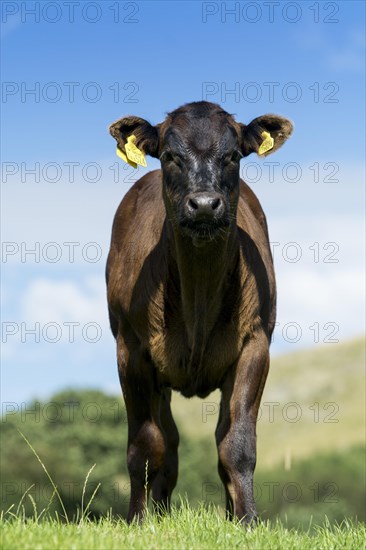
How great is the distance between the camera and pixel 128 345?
9.08 meters

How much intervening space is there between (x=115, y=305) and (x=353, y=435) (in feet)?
218

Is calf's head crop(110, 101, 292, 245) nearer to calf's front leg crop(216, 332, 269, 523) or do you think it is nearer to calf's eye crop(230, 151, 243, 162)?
calf's eye crop(230, 151, 243, 162)

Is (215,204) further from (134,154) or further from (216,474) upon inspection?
(216,474)

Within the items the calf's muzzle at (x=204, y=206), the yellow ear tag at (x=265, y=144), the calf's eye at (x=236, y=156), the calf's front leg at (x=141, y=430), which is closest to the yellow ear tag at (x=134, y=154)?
the calf's eye at (x=236, y=156)

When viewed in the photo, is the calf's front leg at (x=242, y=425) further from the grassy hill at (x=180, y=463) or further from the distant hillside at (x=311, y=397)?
the distant hillside at (x=311, y=397)

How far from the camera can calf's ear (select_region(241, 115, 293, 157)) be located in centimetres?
873

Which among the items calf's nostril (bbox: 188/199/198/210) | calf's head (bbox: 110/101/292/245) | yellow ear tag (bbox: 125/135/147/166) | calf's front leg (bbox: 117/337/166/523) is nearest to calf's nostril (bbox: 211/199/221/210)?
calf's head (bbox: 110/101/292/245)

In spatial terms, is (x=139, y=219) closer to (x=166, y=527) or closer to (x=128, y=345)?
(x=128, y=345)

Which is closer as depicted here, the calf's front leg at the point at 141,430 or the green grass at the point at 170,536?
the green grass at the point at 170,536

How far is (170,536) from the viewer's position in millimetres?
6602

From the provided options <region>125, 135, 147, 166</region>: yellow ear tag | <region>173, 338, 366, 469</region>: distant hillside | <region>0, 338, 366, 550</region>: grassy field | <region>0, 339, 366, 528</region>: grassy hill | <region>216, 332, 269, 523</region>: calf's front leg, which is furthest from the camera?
<region>173, 338, 366, 469</region>: distant hillside

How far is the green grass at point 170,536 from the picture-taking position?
5.86 meters

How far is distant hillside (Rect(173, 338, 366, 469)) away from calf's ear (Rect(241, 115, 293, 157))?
66.5 meters

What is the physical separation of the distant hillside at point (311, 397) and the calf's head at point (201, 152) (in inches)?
2626
